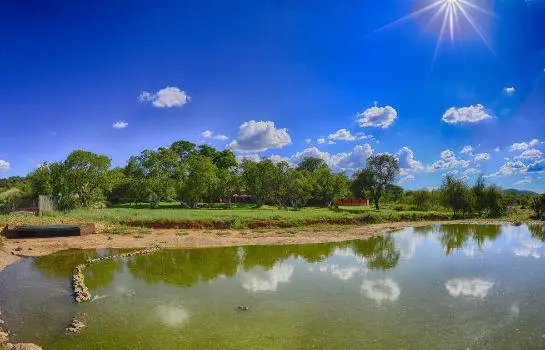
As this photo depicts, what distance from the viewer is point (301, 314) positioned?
14.4 metres

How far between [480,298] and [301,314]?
27.8 feet

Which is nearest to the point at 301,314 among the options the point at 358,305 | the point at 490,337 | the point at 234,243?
the point at 358,305

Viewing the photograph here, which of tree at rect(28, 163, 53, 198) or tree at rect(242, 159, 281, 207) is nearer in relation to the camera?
tree at rect(28, 163, 53, 198)

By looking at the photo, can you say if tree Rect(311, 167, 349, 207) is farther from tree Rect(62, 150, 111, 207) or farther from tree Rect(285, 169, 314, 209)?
tree Rect(62, 150, 111, 207)

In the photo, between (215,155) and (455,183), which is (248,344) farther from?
(215,155)

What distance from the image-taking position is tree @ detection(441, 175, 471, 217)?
218 ft

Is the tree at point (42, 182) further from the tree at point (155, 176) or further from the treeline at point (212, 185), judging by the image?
the tree at point (155, 176)

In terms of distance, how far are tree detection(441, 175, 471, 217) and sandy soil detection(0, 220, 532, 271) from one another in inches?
1230

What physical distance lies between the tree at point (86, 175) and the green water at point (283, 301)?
31876 millimetres

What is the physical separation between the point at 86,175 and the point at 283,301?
49.2 metres

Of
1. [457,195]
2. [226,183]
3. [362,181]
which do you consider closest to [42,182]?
[226,183]

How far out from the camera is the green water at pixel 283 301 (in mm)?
12164

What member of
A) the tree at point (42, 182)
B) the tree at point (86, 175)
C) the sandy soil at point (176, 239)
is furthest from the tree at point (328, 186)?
the tree at point (42, 182)

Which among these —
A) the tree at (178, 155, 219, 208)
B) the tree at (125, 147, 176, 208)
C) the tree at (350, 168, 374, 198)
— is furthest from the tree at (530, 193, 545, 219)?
the tree at (125, 147, 176, 208)
